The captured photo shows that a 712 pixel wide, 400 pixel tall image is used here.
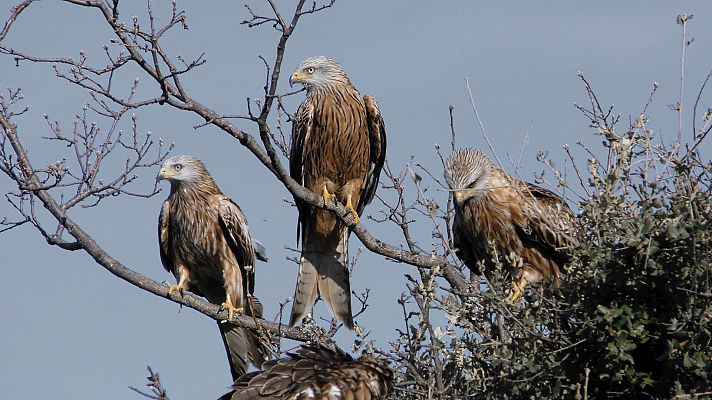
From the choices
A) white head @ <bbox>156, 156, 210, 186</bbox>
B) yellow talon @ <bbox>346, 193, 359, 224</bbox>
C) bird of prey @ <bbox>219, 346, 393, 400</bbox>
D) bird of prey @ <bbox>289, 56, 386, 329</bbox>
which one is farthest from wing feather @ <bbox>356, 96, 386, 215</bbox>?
bird of prey @ <bbox>219, 346, 393, 400</bbox>

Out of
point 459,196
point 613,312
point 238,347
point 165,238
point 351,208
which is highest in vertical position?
point 165,238

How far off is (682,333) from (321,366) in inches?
93.4

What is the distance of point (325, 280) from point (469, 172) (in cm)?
178

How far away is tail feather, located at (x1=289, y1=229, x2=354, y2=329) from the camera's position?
8.74m

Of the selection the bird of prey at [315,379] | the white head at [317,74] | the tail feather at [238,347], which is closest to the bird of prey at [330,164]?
the white head at [317,74]

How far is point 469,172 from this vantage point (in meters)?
7.84

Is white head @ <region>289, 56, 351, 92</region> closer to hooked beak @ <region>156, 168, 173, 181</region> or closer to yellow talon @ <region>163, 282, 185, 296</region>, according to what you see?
hooked beak @ <region>156, 168, 173, 181</region>

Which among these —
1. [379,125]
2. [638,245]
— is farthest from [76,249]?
[638,245]

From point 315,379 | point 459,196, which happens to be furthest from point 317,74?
point 315,379

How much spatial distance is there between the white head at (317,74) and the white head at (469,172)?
4.94 feet

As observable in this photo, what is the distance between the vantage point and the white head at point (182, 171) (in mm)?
9250

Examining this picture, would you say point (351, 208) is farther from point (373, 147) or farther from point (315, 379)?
point (315, 379)

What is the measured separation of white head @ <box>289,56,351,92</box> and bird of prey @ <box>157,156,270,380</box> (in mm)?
1258

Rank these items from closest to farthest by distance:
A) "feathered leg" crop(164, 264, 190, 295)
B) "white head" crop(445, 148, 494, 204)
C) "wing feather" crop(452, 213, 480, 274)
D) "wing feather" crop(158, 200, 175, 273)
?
"white head" crop(445, 148, 494, 204)
"wing feather" crop(452, 213, 480, 274)
"feathered leg" crop(164, 264, 190, 295)
"wing feather" crop(158, 200, 175, 273)
